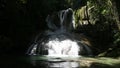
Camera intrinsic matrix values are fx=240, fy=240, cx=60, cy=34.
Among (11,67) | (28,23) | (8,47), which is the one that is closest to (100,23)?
(28,23)

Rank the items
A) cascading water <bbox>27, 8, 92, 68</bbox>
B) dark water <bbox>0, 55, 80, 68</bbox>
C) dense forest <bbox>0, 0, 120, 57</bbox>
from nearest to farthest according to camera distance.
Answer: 1. dark water <bbox>0, 55, 80, 68</bbox>
2. dense forest <bbox>0, 0, 120, 57</bbox>
3. cascading water <bbox>27, 8, 92, 68</bbox>

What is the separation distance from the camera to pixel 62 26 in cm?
3619

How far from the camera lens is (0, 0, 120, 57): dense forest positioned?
23.0 meters

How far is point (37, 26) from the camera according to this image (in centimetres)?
3300

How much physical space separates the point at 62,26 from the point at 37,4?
603cm

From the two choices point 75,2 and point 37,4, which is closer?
point 37,4

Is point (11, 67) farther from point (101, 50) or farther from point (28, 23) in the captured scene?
point (28, 23)

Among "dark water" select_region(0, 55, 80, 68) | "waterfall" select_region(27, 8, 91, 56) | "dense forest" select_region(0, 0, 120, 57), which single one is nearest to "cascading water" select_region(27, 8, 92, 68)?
"waterfall" select_region(27, 8, 91, 56)

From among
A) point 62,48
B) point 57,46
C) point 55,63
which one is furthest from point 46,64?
point 57,46

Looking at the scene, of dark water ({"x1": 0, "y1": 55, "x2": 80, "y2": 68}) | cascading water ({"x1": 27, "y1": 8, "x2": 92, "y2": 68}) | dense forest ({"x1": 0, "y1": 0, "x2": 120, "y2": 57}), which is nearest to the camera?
dark water ({"x1": 0, "y1": 55, "x2": 80, "y2": 68})

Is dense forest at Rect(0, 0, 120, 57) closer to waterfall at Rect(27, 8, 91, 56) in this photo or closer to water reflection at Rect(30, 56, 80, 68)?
waterfall at Rect(27, 8, 91, 56)

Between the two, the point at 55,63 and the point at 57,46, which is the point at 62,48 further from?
the point at 55,63

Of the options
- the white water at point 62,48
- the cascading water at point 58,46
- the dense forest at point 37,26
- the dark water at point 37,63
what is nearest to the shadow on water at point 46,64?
the dark water at point 37,63

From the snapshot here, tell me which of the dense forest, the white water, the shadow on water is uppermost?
the dense forest
